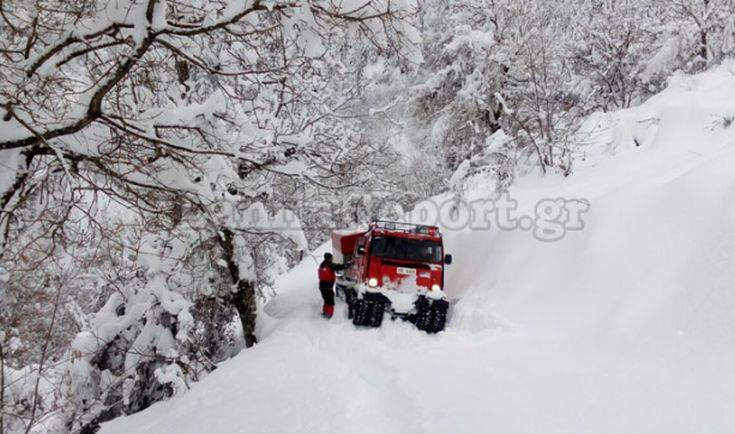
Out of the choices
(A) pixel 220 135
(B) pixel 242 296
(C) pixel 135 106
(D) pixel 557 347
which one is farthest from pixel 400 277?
(C) pixel 135 106

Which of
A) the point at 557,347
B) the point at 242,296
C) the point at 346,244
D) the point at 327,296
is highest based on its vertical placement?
the point at 346,244

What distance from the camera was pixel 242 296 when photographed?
1185cm

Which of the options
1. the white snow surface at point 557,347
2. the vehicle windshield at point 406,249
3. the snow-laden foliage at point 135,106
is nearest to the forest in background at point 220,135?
the snow-laden foliage at point 135,106

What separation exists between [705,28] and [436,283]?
13.3m

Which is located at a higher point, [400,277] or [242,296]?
[400,277]

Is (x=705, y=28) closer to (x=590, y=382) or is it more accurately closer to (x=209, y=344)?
(x=590, y=382)

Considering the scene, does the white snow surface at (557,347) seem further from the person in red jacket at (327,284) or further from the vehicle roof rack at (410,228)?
the vehicle roof rack at (410,228)

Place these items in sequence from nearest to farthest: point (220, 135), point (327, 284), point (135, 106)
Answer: point (135, 106) → point (220, 135) → point (327, 284)

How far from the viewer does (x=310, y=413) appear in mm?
6430

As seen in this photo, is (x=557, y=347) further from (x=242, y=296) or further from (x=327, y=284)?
(x=242, y=296)

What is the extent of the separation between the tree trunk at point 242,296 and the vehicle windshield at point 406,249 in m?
2.81

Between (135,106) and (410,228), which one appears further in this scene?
(410,228)

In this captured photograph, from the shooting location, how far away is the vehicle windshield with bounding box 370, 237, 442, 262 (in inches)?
447

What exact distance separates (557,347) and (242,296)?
6671 millimetres
